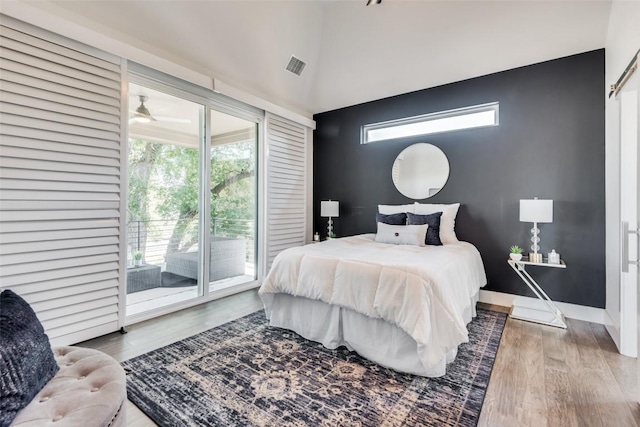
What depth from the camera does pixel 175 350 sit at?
2322 mm

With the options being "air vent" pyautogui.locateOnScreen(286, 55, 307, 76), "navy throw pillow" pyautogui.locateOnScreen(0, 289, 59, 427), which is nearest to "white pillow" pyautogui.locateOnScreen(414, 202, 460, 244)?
"air vent" pyautogui.locateOnScreen(286, 55, 307, 76)

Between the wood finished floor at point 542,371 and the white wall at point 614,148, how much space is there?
34 centimetres

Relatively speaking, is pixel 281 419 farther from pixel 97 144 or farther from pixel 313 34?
pixel 313 34

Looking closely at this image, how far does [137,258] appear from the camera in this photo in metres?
2.94

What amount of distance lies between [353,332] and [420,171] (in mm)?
2571

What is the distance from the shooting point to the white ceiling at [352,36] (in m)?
2.75

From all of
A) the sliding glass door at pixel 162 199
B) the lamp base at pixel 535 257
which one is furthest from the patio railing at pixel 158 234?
the lamp base at pixel 535 257

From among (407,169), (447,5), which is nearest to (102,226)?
(407,169)

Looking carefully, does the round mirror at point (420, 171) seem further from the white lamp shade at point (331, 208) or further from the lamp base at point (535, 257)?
the lamp base at point (535, 257)

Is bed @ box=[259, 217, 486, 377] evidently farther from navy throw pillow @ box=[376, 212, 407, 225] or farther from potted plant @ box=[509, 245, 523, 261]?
navy throw pillow @ box=[376, 212, 407, 225]

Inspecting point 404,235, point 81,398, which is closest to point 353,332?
point 404,235

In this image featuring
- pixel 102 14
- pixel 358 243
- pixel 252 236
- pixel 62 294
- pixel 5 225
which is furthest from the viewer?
pixel 252 236

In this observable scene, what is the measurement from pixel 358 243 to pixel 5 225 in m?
2.93

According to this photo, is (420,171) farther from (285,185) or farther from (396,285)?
(396,285)
